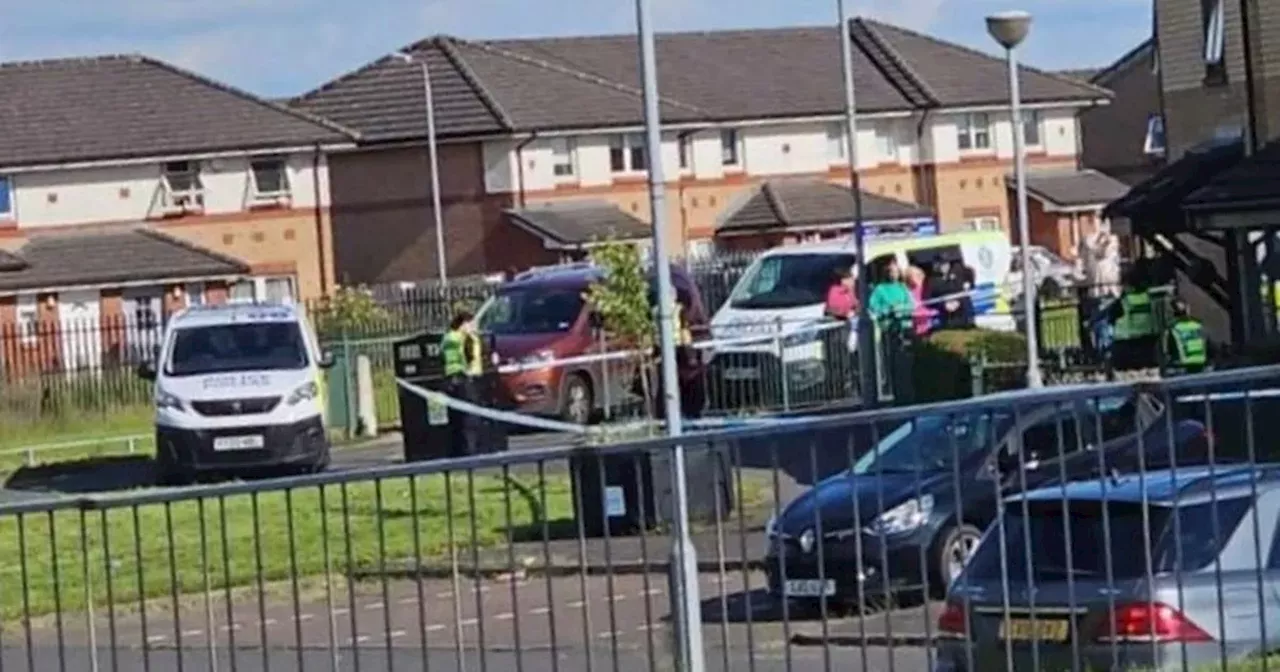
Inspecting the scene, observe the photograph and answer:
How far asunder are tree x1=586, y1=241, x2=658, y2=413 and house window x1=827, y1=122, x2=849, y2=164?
46.1 meters

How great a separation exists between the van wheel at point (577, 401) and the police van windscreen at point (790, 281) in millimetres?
4289

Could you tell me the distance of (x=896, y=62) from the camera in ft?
273

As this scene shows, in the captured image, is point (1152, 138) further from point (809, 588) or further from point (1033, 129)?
point (809, 588)

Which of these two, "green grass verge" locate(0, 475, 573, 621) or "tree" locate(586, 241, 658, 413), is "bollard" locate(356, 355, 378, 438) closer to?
"tree" locate(586, 241, 658, 413)

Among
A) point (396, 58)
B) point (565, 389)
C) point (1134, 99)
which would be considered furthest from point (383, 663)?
point (1134, 99)

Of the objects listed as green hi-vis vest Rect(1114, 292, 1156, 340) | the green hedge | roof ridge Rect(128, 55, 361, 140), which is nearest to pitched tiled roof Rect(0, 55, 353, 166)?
roof ridge Rect(128, 55, 361, 140)

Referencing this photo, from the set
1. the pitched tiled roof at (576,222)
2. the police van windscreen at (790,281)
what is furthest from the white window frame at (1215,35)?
the pitched tiled roof at (576,222)

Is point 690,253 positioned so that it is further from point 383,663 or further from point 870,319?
point 383,663

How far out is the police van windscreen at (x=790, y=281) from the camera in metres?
39.6

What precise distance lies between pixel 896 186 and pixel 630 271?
47206 mm

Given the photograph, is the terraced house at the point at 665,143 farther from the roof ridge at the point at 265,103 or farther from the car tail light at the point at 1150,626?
the car tail light at the point at 1150,626

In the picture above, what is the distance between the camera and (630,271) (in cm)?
3353

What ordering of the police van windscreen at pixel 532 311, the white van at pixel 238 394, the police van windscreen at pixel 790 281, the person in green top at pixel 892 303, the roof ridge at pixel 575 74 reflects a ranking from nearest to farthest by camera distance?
1. the white van at pixel 238 394
2. the person in green top at pixel 892 303
3. the police van windscreen at pixel 532 311
4. the police van windscreen at pixel 790 281
5. the roof ridge at pixel 575 74

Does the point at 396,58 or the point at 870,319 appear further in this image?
the point at 396,58
